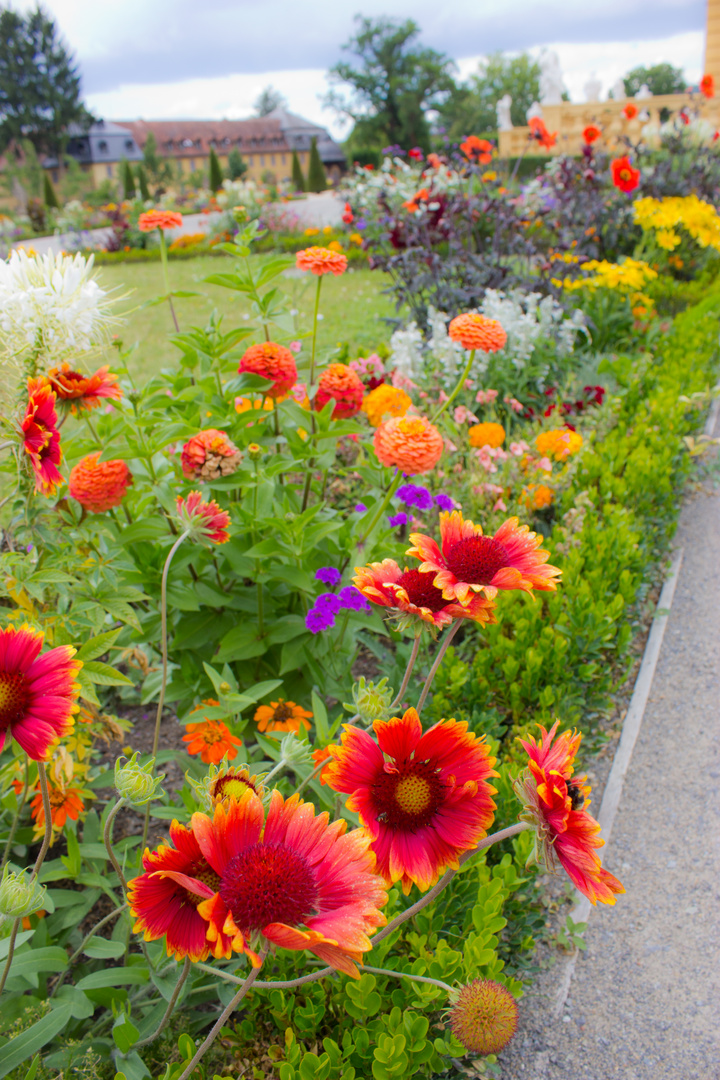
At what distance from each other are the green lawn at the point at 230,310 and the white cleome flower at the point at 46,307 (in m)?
2.62

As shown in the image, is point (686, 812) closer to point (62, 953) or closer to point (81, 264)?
point (62, 953)

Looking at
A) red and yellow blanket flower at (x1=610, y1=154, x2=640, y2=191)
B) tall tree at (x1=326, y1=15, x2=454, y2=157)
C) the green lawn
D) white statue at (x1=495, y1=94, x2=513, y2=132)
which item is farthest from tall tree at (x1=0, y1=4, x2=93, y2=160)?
red and yellow blanket flower at (x1=610, y1=154, x2=640, y2=191)

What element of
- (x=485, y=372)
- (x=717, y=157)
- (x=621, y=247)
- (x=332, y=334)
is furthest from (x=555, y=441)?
(x=717, y=157)

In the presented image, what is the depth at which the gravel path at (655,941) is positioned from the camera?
4.58 ft

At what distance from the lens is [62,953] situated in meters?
1.14

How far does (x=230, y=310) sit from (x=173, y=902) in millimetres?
7420

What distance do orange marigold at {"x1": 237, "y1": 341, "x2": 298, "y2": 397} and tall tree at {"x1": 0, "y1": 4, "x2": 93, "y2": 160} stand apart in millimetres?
58897

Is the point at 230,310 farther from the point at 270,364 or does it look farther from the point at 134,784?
the point at 134,784

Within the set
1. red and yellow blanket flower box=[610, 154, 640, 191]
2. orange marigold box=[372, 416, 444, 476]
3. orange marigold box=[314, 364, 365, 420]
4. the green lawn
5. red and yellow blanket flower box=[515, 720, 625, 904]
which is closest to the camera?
red and yellow blanket flower box=[515, 720, 625, 904]

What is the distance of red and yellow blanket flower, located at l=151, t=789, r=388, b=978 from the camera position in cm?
62

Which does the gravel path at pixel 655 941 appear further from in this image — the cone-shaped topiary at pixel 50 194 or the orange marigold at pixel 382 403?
the cone-shaped topiary at pixel 50 194

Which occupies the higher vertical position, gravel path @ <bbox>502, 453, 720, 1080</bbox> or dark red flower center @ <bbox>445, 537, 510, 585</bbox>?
dark red flower center @ <bbox>445, 537, 510, 585</bbox>

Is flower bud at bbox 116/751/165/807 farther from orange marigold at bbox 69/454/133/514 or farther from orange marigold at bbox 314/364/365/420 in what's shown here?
orange marigold at bbox 314/364/365/420

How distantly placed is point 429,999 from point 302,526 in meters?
0.96
